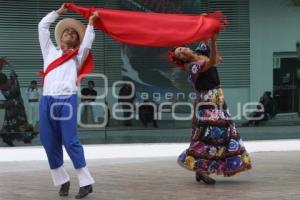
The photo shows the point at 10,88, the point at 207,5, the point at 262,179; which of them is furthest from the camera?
the point at 207,5

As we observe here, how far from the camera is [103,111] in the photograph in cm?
1288

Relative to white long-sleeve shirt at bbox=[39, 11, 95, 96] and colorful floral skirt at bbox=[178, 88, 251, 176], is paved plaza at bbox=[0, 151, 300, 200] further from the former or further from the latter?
white long-sleeve shirt at bbox=[39, 11, 95, 96]

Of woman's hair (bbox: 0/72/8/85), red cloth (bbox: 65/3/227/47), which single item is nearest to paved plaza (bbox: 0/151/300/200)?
woman's hair (bbox: 0/72/8/85)

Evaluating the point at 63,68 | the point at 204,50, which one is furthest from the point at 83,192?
the point at 204,50

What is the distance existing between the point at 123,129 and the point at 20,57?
229 centimetres

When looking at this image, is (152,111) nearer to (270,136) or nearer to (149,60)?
(149,60)

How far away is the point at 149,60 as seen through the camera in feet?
43.2

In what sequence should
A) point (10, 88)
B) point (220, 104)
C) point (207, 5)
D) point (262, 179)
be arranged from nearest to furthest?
point (220, 104) < point (262, 179) < point (10, 88) < point (207, 5)

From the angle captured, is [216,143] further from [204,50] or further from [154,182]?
[204,50]

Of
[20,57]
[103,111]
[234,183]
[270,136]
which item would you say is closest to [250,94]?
[270,136]

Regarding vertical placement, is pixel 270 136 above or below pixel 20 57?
below

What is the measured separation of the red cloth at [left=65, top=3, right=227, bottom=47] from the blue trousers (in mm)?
882

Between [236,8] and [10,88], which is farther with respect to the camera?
[236,8]

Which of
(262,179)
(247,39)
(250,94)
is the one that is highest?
(247,39)
